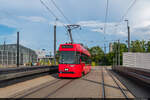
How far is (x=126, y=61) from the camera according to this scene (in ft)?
84.0

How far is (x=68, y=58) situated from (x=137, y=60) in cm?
1287

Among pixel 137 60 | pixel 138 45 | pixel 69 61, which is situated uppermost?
pixel 138 45

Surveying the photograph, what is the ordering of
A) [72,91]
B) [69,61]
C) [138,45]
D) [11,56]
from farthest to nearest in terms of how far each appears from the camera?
[138,45] < [11,56] < [69,61] < [72,91]

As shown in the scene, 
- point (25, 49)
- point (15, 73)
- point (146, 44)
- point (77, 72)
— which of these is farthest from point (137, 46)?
point (15, 73)

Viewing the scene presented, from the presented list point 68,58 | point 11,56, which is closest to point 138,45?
point 11,56

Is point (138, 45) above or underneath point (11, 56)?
above

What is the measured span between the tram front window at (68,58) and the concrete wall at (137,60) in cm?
1186

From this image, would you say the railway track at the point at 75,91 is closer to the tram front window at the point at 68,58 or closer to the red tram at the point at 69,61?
the red tram at the point at 69,61

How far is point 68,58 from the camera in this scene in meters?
15.5

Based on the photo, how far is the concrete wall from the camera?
23830mm

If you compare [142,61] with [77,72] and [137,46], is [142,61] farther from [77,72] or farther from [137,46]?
[137,46]

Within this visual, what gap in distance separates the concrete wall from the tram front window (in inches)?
467

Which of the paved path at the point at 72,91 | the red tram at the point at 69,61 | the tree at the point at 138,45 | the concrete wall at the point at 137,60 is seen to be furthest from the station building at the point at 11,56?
the tree at the point at 138,45

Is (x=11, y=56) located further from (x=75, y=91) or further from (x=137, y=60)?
(x=75, y=91)
